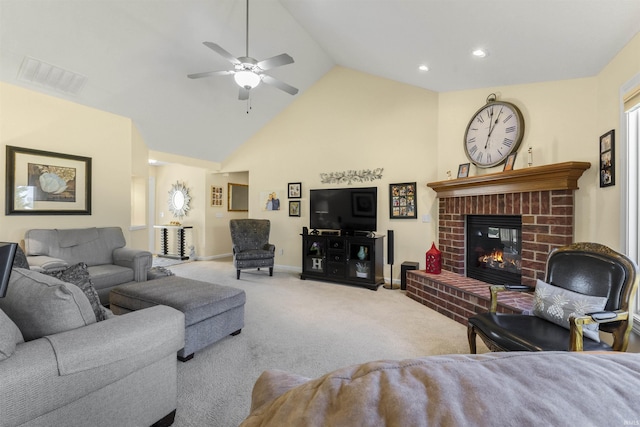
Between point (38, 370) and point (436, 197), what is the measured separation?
4.22 metres

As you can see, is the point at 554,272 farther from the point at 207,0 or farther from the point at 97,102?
the point at 97,102

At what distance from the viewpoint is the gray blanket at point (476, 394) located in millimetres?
341

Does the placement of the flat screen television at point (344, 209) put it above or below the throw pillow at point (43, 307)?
above

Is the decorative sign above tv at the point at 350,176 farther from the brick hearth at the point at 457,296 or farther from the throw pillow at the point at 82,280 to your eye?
the throw pillow at the point at 82,280

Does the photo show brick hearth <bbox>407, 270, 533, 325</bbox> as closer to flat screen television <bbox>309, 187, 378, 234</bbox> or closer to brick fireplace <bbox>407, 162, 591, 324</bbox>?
brick fireplace <bbox>407, 162, 591, 324</bbox>

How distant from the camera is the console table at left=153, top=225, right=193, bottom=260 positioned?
6.70 metres

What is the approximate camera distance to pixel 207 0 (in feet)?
10.3

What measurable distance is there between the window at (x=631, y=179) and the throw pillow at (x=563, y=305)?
657 millimetres

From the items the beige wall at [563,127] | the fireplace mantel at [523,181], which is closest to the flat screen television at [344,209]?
the fireplace mantel at [523,181]

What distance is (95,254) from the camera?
366 centimetres

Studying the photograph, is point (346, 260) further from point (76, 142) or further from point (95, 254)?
point (76, 142)

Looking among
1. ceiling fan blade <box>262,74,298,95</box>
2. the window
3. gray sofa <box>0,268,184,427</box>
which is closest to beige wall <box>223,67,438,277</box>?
ceiling fan blade <box>262,74,298,95</box>

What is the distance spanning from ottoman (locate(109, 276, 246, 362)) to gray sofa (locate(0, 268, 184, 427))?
0.66 metres

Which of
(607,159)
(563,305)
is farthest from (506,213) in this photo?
(563,305)
